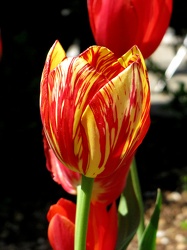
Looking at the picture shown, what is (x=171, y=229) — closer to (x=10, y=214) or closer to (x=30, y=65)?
(x=10, y=214)

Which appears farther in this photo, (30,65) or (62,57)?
(30,65)

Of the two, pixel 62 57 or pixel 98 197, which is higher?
pixel 62 57

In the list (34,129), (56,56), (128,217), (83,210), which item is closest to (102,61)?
(56,56)

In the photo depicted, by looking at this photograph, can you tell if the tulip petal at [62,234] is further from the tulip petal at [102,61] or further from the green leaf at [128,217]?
the tulip petal at [102,61]

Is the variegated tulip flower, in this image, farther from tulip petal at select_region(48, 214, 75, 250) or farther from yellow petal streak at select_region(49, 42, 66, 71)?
tulip petal at select_region(48, 214, 75, 250)

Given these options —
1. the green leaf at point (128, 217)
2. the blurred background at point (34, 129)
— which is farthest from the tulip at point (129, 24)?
the blurred background at point (34, 129)

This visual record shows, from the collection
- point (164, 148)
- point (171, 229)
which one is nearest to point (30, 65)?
point (171, 229)
